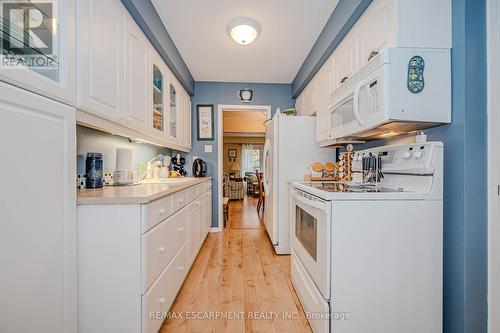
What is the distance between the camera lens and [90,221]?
1.15 metres

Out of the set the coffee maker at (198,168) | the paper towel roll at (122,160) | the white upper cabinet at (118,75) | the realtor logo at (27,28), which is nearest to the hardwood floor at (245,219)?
the coffee maker at (198,168)

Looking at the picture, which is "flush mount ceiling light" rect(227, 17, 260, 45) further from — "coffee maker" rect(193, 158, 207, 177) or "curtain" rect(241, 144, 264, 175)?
"curtain" rect(241, 144, 264, 175)

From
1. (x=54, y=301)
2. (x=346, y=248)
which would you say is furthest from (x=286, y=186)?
(x=54, y=301)

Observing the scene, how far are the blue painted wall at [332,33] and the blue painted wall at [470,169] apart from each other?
25.0 inches

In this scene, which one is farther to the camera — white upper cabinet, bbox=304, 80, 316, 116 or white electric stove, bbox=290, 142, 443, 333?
white upper cabinet, bbox=304, 80, 316, 116

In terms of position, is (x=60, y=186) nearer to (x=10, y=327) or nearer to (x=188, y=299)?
(x=10, y=327)

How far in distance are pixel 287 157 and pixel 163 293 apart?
185 cm

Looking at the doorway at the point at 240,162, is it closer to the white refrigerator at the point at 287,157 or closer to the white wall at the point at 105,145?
the white refrigerator at the point at 287,157

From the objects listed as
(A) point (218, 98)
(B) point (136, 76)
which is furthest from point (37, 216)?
(A) point (218, 98)

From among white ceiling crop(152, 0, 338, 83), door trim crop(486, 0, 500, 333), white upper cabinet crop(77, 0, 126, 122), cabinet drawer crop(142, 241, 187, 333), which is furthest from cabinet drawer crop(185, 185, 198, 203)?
door trim crop(486, 0, 500, 333)

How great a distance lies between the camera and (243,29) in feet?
6.95

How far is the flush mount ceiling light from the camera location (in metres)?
2.07

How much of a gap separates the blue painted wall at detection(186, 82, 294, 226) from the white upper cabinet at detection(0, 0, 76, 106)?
2566mm

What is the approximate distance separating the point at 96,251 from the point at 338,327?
134cm
